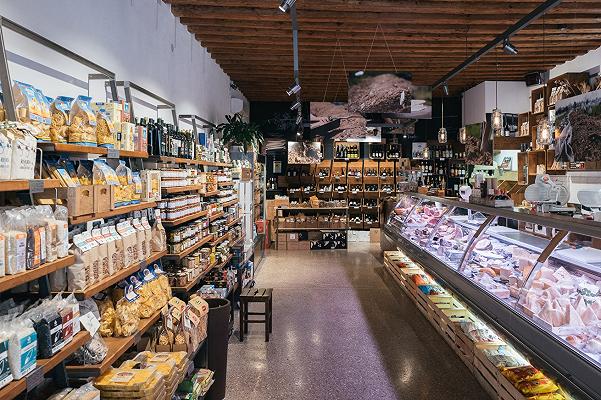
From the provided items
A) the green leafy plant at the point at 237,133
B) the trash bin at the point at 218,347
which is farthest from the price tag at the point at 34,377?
the green leafy plant at the point at 237,133

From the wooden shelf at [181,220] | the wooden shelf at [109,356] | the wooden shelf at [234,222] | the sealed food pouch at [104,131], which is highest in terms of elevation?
the sealed food pouch at [104,131]

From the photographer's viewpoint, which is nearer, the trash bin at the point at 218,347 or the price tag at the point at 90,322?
the price tag at the point at 90,322

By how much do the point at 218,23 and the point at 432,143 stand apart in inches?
358

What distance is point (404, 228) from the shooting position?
7367 millimetres

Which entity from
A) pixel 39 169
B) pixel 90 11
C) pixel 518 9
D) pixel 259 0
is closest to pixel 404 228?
pixel 518 9

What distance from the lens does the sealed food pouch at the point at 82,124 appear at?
8.50ft

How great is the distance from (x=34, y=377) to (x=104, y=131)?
149 cm

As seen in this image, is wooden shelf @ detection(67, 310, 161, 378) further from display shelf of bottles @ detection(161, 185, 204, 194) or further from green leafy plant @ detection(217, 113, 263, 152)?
green leafy plant @ detection(217, 113, 263, 152)

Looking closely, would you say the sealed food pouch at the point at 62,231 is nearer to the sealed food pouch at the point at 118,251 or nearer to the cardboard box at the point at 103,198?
the cardboard box at the point at 103,198

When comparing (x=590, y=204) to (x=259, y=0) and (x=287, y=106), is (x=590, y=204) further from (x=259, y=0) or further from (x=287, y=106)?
(x=287, y=106)

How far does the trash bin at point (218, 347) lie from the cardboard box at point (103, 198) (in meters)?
1.55

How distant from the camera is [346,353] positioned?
15.9 feet

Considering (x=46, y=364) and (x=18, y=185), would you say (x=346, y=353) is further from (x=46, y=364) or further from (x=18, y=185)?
(x=18, y=185)

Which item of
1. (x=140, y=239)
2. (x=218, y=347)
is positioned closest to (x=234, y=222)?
(x=218, y=347)
